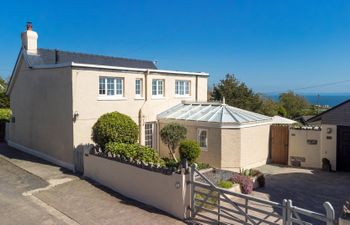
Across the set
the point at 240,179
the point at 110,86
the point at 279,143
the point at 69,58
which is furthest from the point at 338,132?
the point at 69,58

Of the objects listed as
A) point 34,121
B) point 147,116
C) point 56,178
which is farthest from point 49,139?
point 147,116

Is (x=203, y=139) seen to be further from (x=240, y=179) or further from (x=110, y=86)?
(x=110, y=86)

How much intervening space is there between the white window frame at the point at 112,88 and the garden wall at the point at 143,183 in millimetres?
4288

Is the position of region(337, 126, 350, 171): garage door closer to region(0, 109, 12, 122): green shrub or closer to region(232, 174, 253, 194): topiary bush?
region(232, 174, 253, 194): topiary bush

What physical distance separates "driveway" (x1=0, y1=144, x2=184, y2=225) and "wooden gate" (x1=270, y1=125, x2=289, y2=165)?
1208 cm

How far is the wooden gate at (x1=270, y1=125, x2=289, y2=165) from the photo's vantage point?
20766 millimetres

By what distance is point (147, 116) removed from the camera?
68.9 ft

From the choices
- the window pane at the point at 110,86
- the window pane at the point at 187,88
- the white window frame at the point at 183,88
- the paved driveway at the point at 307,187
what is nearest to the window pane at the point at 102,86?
the window pane at the point at 110,86

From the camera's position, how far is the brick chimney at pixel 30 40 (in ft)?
66.9

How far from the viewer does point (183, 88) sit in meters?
24.5

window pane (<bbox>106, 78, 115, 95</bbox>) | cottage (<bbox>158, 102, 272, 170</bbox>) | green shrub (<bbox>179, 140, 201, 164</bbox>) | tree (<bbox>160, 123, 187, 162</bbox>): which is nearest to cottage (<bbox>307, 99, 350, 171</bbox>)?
cottage (<bbox>158, 102, 272, 170</bbox>)

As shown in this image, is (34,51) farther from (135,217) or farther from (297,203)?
(297,203)

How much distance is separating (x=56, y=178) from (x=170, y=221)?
285 inches

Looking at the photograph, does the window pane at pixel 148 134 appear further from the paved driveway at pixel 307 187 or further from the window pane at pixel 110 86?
the paved driveway at pixel 307 187
